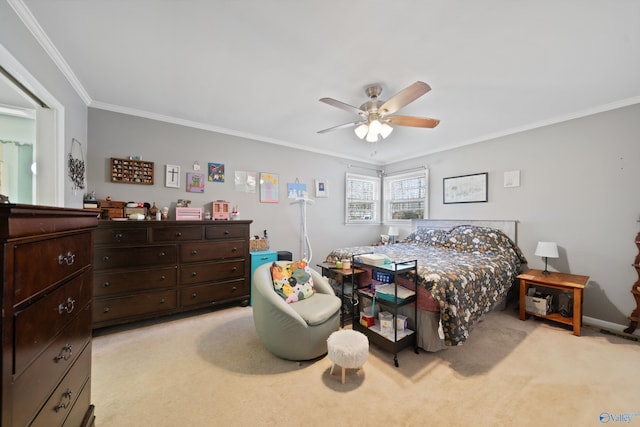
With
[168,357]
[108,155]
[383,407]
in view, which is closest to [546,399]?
[383,407]

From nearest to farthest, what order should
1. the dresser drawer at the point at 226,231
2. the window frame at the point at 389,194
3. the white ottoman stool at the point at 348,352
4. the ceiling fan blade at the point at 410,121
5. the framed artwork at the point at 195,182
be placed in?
the white ottoman stool at the point at 348,352 < the ceiling fan blade at the point at 410,121 < the dresser drawer at the point at 226,231 < the framed artwork at the point at 195,182 < the window frame at the point at 389,194

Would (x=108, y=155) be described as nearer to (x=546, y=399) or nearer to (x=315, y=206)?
(x=315, y=206)

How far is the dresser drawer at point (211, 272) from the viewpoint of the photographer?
2.88 metres

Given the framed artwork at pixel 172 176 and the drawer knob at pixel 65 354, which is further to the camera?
the framed artwork at pixel 172 176

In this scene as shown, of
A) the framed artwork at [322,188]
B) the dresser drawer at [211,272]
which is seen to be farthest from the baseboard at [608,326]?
the dresser drawer at [211,272]

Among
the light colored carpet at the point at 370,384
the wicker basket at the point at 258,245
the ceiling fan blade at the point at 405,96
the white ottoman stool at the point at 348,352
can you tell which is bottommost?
the light colored carpet at the point at 370,384

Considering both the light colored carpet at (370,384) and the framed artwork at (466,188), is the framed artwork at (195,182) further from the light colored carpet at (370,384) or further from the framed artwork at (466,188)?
the framed artwork at (466,188)

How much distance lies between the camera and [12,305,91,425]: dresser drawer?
2.59ft

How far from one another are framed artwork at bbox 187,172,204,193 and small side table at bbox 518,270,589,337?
4298 mm

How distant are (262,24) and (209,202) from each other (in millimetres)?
2502

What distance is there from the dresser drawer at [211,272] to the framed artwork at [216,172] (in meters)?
1.25

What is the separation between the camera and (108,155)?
2879mm

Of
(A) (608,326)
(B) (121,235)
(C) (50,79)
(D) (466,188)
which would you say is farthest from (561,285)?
(C) (50,79)

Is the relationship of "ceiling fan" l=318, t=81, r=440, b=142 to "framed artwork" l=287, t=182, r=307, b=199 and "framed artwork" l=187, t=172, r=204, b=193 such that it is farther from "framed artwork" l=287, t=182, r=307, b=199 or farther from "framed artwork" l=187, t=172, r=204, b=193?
"framed artwork" l=187, t=172, r=204, b=193
